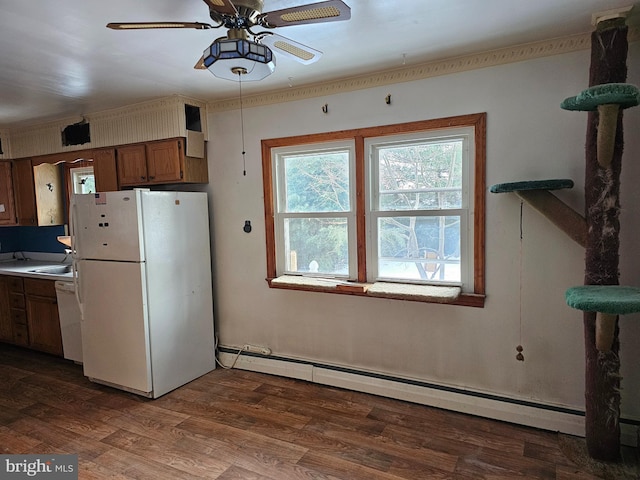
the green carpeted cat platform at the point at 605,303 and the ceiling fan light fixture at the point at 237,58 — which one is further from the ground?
the ceiling fan light fixture at the point at 237,58

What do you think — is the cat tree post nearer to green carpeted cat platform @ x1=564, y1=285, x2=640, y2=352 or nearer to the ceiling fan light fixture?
green carpeted cat platform @ x1=564, y1=285, x2=640, y2=352

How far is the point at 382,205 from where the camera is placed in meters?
3.01

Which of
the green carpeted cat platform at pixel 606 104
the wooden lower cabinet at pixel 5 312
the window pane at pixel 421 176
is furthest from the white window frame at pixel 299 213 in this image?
the wooden lower cabinet at pixel 5 312

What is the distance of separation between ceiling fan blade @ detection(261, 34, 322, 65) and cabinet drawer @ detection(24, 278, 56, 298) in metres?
3.33

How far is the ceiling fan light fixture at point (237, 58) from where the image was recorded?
5.06 feet

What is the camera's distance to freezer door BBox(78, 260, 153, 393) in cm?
309

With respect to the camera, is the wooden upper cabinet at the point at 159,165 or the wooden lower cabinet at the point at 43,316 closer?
the wooden upper cabinet at the point at 159,165

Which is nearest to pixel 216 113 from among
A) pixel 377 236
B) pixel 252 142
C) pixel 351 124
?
pixel 252 142

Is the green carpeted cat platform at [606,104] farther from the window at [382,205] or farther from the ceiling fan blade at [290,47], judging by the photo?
the ceiling fan blade at [290,47]

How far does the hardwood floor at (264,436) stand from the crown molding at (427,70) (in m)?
2.29

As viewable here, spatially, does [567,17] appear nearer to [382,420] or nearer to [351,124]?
[351,124]

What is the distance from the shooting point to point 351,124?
3021 millimetres

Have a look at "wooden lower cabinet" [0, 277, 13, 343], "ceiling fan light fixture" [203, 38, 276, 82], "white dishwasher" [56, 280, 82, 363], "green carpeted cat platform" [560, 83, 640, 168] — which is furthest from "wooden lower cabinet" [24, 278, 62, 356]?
"green carpeted cat platform" [560, 83, 640, 168]

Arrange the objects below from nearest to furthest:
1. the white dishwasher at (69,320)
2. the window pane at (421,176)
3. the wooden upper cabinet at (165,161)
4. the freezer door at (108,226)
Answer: the window pane at (421,176) < the freezer door at (108,226) < the wooden upper cabinet at (165,161) < the white dishwasher at (69,320)
